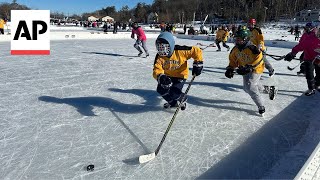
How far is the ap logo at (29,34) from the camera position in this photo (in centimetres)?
1241

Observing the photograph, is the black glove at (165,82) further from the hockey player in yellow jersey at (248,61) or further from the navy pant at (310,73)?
the navy pant at (310,73)

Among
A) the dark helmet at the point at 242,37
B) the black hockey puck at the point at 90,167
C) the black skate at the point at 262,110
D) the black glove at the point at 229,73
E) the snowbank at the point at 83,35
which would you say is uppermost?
the snowbank at the point at 83,35

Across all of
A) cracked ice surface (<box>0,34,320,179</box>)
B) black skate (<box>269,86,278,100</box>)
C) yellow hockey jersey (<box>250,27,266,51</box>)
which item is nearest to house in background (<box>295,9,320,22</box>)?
yellow hockey jersey (<box>250,27,266,51</box>)

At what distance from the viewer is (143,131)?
3.82m

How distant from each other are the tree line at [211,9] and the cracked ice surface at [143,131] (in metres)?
52.9

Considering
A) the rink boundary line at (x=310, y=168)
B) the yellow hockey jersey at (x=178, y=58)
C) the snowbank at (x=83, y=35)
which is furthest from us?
the snowbank at (x=83, y=35)

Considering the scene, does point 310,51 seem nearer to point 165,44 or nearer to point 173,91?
point 173,91

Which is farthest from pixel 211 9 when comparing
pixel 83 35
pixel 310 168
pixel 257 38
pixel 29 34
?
pixel 310 168

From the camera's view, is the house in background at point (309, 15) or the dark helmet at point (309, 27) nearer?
the dark helmet at point (309, 27)

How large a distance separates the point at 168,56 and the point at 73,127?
1.51m

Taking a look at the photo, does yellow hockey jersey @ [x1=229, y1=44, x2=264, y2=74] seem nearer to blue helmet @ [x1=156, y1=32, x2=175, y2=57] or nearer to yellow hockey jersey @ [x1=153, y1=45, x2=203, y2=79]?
yellow hockey jersey @ [x1=153, y1=45, x2=203, y2=79]

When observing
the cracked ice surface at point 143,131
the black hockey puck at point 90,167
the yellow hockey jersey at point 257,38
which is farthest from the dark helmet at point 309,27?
the black hockey puck at point 90,167

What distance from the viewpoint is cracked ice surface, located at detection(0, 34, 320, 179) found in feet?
9.55

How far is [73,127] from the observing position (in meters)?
3.95
